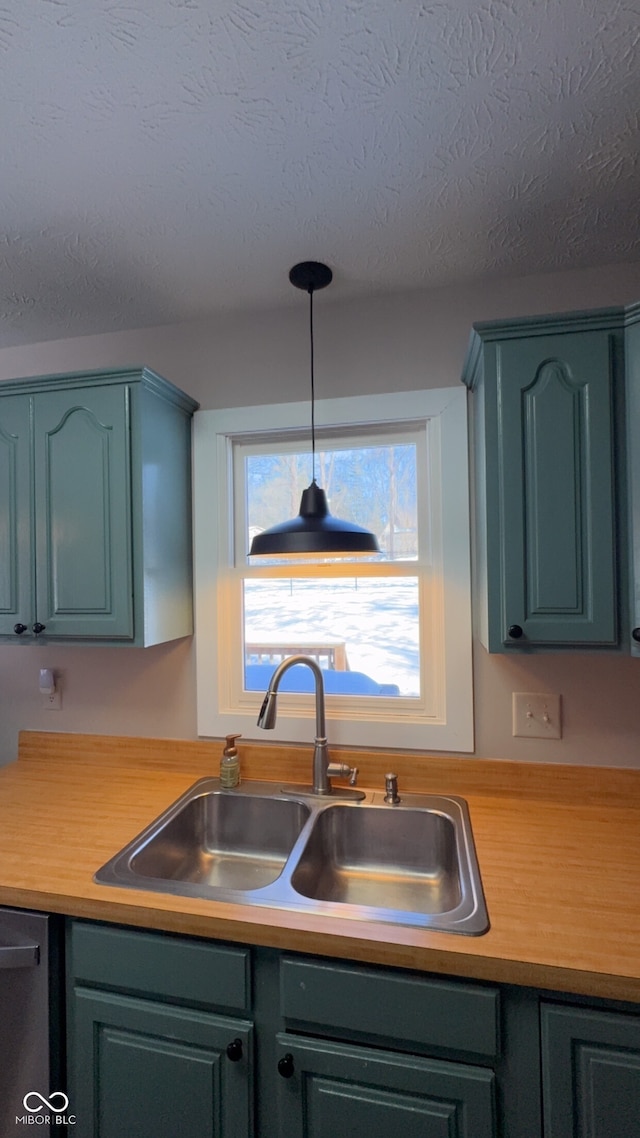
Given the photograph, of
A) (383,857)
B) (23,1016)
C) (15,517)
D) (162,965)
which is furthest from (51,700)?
(383,857)

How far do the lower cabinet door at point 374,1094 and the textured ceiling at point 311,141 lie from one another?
1.73 m

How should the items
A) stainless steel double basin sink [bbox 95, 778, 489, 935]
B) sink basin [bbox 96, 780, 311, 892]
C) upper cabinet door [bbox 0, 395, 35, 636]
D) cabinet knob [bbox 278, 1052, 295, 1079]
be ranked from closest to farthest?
cabinet knob [bbox 278, 1052, 295, 1079] → stainless steel double basin sink [bbox 95, 778, 489, 935] → sink basin [bbox 96, 780, 311, 892] → upper cabinet door [bbox 0, 395, 35, 636]

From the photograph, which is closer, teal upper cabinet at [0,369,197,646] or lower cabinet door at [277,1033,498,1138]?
lower cabinet door at [277,1033,498,1138]

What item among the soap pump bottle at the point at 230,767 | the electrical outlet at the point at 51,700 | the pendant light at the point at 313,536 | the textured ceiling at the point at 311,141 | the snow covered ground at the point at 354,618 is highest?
the textured ceiling at the point at 311,141

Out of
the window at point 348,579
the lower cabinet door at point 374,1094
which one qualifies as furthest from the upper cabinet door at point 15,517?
the lower cabinet door at point 374,1094

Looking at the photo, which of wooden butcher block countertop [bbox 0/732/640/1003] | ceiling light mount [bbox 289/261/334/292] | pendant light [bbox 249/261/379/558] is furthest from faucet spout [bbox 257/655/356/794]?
ceiling light mount [bbox 289/261/334/292]

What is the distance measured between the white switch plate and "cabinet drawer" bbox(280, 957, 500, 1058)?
2.36ft

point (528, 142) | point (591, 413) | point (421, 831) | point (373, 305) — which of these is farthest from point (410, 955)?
point (373, 305)

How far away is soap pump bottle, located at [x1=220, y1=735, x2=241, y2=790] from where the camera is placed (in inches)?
60.9

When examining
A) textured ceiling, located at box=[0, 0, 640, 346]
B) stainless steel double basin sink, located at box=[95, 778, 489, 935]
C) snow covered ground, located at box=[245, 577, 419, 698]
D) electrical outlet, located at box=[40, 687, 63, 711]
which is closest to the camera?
textured ceiling, located at box=[0, 0, 640, 346]

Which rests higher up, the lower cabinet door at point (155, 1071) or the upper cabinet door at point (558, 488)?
the upper cabinet door at point (558, 488)

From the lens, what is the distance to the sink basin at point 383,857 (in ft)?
4.31

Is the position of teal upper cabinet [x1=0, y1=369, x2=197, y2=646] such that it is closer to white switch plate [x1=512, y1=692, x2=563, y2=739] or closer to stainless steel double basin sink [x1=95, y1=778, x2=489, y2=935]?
stainless steel double basin sink [x1=95, y1=778, x2=489, y2=935]

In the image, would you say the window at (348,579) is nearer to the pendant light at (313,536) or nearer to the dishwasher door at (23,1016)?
the pendant light at (313,536)
